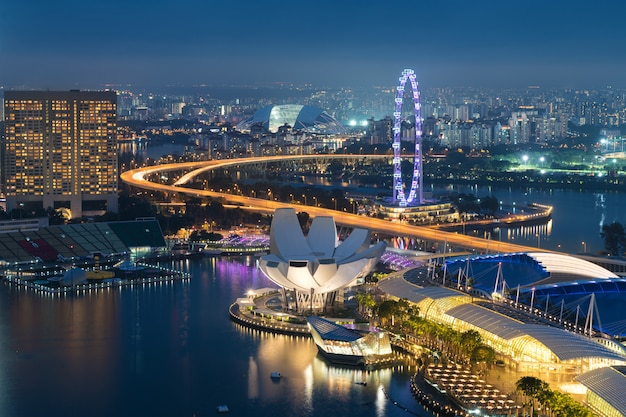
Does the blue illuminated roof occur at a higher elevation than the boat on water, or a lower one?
higher

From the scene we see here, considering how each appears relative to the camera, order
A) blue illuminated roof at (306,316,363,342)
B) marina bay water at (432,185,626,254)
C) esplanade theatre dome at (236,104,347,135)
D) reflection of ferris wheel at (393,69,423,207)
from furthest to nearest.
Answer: esplanade theatre dome at (236,104,347,135)
reflection of ferris wheel at (393,69,423,207)
marina bay water at (432,185,626,254)
blue illuminated roof at (306,316,363,342)

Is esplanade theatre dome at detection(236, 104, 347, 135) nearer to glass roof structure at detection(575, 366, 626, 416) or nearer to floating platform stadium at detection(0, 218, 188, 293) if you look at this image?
floating platform stadium at detection(0, 218, 188, 293)

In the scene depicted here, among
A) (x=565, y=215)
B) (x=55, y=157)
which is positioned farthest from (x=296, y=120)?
(x=55, y=157)

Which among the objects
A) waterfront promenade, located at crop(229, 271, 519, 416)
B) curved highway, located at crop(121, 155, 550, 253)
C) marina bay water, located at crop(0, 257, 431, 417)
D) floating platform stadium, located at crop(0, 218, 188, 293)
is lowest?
marina bay water, located at crop(0, 257, 431, 417)

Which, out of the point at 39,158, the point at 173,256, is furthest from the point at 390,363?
the point at 39,158

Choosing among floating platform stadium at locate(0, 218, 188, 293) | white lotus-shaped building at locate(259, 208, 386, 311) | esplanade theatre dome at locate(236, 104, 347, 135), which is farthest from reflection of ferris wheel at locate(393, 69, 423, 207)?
esplanade theatre dome at locate(236, 104, 347, 135)

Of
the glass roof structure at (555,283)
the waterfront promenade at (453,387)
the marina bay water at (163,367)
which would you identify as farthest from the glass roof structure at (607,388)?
the glass roof structure at (555,283)

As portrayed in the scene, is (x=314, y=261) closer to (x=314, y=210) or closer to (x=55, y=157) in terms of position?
(x=314, y=210)
